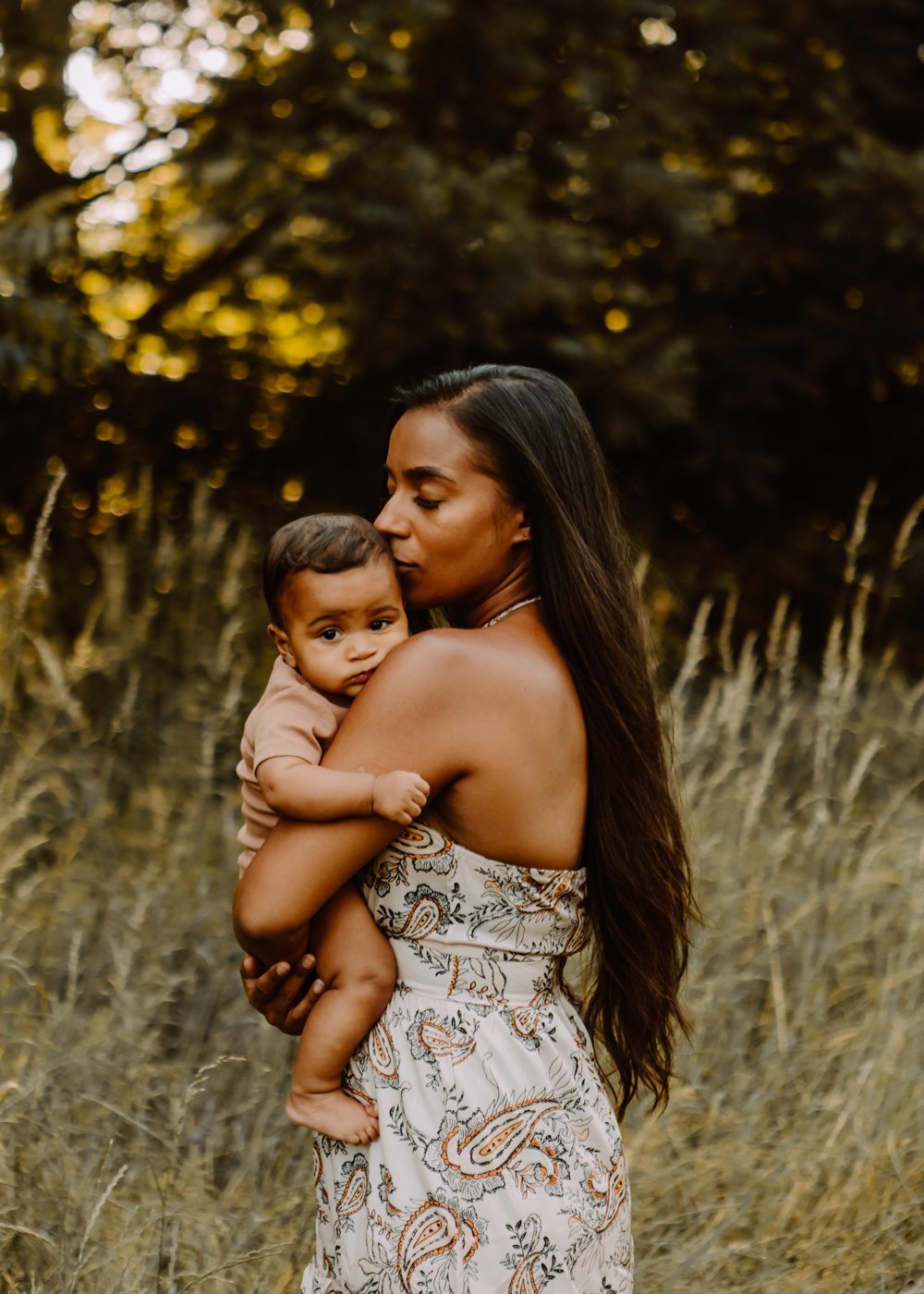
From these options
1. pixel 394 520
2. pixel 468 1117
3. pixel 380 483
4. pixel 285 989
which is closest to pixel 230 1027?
pixel 285 989

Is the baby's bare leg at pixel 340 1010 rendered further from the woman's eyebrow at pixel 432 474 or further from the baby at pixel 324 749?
the woman's eyebrow at pixel 432 474

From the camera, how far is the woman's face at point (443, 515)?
177cm

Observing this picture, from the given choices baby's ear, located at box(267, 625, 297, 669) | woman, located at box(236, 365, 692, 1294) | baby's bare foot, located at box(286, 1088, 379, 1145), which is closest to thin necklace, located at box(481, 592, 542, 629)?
woman, located at box(236, 365, 692, 1294)

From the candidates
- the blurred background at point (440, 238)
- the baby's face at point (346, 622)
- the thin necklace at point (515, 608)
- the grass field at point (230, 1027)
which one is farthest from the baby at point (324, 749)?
the blurred background at point (440, 238)

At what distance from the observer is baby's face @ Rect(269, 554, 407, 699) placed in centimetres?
177

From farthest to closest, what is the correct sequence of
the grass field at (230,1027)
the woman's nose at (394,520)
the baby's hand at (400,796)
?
the grass field at (230,1027) < the woman's nose at (394,520) < the baby's hand at (400,796)

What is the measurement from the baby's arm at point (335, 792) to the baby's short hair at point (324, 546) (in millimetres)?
266

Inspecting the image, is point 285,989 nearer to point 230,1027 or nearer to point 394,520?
point 394,520

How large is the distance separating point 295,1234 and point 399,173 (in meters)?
3.53

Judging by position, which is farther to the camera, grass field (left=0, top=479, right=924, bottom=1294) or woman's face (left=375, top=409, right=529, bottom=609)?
grass field (left=0, top=479, right=924, bottom=1294)

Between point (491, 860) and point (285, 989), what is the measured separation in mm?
321

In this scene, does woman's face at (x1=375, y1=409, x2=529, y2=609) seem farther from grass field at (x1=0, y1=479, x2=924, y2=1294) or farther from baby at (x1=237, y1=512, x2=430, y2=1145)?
grass field at (x1=0, y1=479, x2=924, y2=1294)

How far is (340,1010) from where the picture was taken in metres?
1.68

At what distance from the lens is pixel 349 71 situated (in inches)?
194
